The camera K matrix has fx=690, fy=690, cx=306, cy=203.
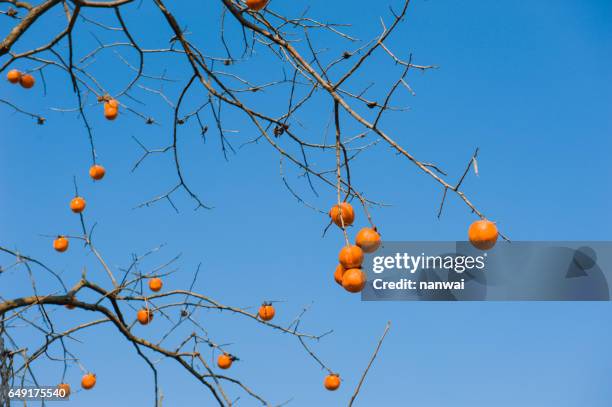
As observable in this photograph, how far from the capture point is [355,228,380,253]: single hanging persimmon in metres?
1.83

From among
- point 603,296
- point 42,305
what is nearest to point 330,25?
point 42,305

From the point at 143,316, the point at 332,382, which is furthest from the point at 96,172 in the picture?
the point at 332,382

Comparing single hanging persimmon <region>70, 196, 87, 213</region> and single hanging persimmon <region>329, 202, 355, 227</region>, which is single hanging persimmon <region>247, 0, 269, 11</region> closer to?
single hanging persimmon <region>329, 202, 355, 227</region>

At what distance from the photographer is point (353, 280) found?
1755 mm

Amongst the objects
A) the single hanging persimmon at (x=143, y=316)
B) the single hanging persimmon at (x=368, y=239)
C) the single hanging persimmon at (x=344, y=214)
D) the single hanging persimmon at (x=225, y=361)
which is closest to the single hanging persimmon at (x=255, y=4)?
the single hanging persimmon at (x=344, y=214)

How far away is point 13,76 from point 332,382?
249cm

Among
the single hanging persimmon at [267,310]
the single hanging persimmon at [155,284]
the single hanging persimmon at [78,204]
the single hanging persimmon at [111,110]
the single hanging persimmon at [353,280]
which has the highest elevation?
the single hanging persimmon at [111,110]

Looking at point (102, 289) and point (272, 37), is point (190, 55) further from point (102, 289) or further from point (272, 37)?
point (102, 289)

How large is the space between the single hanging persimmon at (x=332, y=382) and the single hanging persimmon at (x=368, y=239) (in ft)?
6.08

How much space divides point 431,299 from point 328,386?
1.89 m

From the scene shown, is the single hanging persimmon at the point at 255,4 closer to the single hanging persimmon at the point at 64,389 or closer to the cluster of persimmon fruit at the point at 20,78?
the cluster of persimmon fruit at the point at 20,78

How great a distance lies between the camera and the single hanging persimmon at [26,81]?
12.6 ft

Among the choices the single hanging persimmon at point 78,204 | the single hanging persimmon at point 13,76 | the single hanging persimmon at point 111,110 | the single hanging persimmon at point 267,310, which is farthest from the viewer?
the single hanging persimmon at point 78,204

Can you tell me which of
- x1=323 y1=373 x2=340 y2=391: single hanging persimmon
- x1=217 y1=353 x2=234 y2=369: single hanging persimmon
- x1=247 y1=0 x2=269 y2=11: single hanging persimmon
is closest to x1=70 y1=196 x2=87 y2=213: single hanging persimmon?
x1=217 y1=353 x2=234 y2=369: single hanging persimmon
